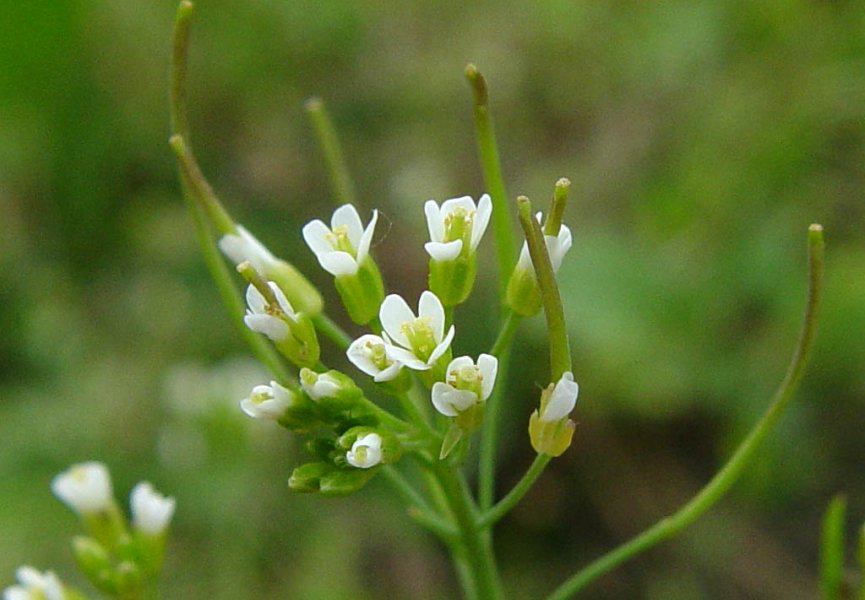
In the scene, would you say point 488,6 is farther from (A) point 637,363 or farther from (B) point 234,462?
(B) point 234,462

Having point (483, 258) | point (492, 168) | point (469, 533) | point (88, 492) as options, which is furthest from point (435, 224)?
point (483, 258)

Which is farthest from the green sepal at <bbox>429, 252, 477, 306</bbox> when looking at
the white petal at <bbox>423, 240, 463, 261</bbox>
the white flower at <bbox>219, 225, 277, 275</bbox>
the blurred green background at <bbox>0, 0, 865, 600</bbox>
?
the blurred green background at <bbox>0, 0, 865, 600</bbox>

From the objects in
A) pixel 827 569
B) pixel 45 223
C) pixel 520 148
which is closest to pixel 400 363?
pixel 827 569

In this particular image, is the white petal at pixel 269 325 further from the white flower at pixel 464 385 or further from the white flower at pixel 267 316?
the white flower at pixel 464 385

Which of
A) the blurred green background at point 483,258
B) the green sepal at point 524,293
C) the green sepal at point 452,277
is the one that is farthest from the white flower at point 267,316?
the blurred green background at point 483,258

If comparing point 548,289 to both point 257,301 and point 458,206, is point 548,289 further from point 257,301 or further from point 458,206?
point 257,301
